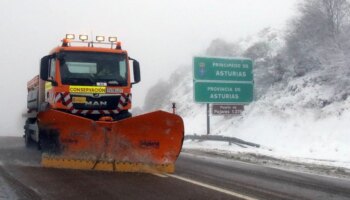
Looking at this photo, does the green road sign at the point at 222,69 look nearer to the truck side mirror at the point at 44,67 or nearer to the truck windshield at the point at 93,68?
the truck windshield at the point at 93,68

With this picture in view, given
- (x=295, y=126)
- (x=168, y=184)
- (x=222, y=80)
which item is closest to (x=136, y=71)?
(x=168, y=184)

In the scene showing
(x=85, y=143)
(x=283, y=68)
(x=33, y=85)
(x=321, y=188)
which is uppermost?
(x=283, y=68)

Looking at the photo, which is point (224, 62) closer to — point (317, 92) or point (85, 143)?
point (317, 92)

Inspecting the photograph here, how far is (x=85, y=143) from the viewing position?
9.34 meters

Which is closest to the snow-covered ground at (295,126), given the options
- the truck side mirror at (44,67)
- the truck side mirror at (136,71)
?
the truck side mirror at (136,71)

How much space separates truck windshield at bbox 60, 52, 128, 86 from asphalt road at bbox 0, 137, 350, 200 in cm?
220

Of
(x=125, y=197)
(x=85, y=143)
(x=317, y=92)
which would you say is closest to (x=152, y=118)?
(x=85, y=143)

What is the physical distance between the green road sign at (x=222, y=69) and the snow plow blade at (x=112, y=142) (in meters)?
12.4

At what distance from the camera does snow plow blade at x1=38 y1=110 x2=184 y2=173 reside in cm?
934

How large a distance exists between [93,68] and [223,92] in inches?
436

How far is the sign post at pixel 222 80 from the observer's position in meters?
21.9

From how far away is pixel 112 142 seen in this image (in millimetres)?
9391

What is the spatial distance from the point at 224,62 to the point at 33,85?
9.07 metres

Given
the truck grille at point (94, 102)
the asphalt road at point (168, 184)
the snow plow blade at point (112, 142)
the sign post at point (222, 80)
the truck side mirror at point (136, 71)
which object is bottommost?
the asphalt road at point (168, 184)
